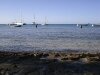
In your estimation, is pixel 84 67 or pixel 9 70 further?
pixel 84 67

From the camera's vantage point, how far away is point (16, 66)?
1319 cm

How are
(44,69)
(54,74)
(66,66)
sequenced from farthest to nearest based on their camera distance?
(66,66) < (44,69) < (54,74)

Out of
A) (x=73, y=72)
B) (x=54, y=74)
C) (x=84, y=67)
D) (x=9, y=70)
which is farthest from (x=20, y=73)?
(x=84, y=67)

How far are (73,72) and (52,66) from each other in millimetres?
1566

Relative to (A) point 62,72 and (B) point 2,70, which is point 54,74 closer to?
(A) point 62,72

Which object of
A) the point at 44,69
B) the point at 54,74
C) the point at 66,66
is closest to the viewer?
the point at 54,74

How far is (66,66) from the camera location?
13.3m

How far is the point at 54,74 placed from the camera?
37.8ft

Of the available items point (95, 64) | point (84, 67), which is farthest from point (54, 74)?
point (95, 64)

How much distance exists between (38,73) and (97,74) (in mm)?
2620

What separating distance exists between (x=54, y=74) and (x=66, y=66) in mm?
1927

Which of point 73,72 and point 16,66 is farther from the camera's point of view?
point 16,66

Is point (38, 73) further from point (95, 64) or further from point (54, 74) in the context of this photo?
point (95, 64)

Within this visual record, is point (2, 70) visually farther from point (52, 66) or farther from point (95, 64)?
point (95, 64)
